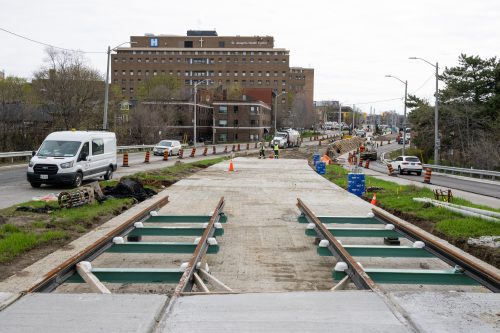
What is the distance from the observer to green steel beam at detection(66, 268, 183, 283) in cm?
653

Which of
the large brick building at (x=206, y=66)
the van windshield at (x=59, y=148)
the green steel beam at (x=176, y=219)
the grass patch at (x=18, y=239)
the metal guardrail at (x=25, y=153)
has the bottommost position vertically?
the grass patch at (x=18, y=239)

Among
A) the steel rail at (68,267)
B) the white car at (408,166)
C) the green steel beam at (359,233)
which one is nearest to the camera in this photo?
the steel rail at (68,267)

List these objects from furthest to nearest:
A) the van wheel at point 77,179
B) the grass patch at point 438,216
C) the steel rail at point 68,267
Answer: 1. the van wheel at point 77,179
2. the grass patch at point 438,216
3. the steel rail at point 68,267

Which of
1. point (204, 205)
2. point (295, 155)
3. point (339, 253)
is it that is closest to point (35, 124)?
point (295, 155)

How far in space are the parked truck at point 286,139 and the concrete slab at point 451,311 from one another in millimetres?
70422

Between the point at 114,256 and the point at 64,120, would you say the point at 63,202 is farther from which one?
the point at 64,120

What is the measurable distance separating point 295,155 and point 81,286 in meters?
53.8

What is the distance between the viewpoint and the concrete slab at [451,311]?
15.9ft

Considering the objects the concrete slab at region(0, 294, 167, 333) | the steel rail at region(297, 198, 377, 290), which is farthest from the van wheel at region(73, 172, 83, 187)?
the concrete slab at region(0, 294, 167, 333)

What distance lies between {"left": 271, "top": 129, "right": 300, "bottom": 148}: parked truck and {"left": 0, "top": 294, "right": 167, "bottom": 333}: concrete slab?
70.9m

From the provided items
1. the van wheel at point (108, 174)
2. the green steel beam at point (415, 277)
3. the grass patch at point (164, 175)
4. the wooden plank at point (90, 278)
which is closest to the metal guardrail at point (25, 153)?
the grass patch at point (164, 175)

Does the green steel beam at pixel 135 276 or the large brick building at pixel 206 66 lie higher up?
the large brick building at pixel 206 66

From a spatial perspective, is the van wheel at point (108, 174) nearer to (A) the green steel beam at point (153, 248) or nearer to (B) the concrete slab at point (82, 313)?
(A) the green steel beam at point (153, 248)

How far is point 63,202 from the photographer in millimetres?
14164
